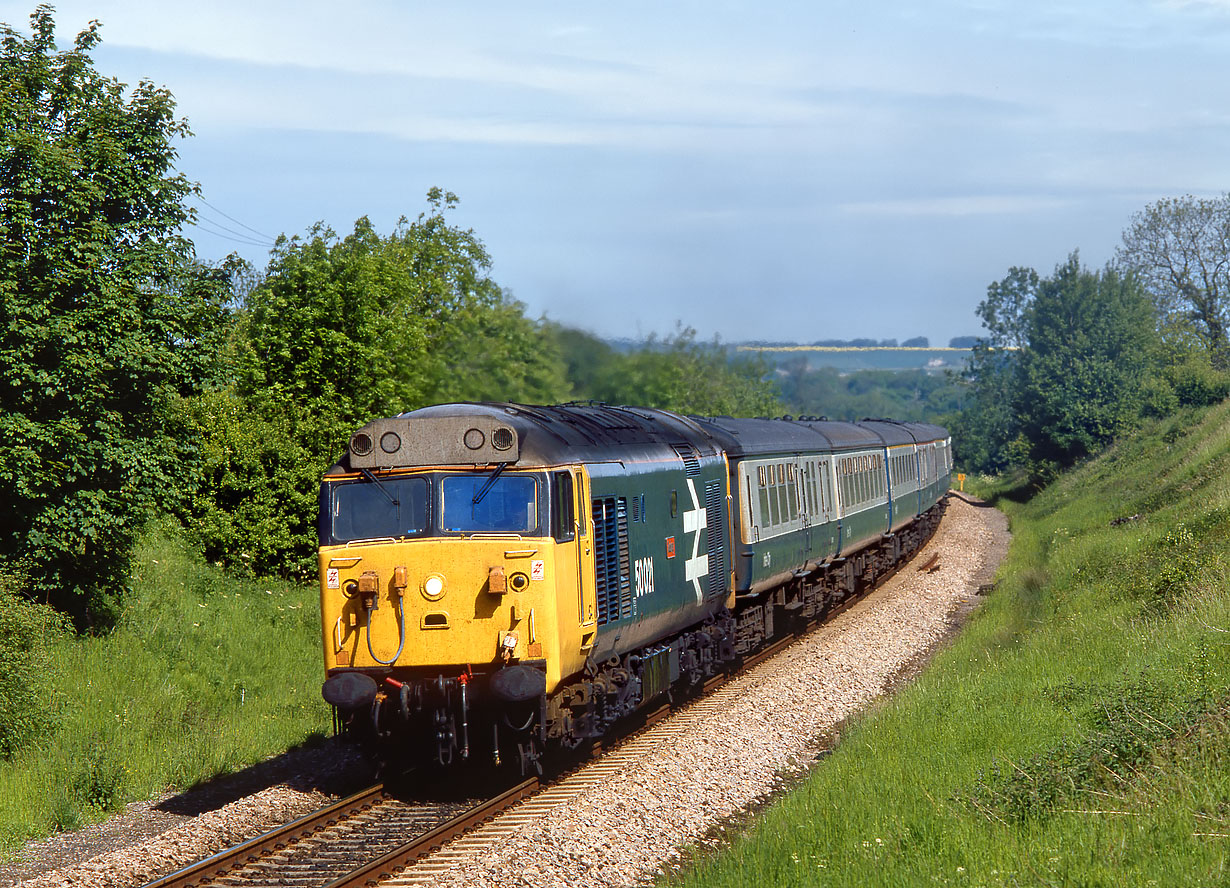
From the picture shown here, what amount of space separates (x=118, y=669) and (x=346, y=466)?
25.0 ft

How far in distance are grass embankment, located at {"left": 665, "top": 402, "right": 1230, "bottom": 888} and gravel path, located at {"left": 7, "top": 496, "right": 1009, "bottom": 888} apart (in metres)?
0.73

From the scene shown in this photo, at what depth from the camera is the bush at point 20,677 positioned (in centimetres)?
1368

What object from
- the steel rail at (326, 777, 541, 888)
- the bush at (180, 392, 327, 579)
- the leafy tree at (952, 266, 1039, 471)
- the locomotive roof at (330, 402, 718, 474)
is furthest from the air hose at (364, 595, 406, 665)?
the leafy tree at (952, 266, 1039, 471)

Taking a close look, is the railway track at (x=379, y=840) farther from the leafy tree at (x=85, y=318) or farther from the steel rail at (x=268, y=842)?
the leafy tree at (x=85, y=318)

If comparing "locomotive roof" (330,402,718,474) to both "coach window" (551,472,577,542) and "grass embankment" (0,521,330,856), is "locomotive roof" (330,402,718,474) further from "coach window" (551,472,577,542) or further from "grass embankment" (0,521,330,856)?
"grass embankment" (0,521,330,856)

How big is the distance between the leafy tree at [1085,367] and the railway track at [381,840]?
171 feet

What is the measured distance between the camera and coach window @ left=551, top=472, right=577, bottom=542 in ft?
37.0

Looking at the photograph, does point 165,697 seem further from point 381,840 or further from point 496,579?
point 496,579

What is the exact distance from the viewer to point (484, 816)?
1094 cm

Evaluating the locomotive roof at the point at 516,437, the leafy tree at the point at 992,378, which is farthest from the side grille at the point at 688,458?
the leafy tree at the point at 992,378

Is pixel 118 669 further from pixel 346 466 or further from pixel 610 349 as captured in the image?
pixel 610 349

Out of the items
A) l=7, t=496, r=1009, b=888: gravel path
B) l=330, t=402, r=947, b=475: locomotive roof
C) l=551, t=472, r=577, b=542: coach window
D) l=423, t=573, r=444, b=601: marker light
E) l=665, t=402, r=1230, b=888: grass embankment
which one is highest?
l=330, t=402, r=947, b=475: locomotive roof

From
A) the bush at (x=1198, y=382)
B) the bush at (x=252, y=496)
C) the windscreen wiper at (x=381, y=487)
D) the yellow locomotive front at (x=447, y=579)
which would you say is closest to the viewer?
the yellow locomotive front at (x=447, y=579)

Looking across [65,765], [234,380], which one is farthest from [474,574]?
[234,380]
